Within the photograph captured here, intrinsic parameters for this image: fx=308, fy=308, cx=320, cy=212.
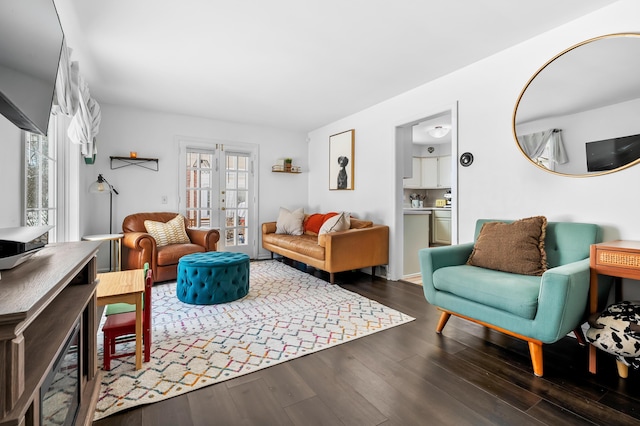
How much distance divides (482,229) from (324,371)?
175 cm

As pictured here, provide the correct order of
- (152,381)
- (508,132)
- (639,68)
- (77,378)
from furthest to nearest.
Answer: (508,132), (639,68), (152,381), (77,378)

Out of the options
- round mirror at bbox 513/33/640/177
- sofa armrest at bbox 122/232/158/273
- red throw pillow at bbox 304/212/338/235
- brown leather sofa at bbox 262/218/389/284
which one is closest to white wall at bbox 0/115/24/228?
sofa armrest at bbox 122/232/158/273

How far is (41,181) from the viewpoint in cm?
262

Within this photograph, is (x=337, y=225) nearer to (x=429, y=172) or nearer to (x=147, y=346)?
(x=147, y=346)

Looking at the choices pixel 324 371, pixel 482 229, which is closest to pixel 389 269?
pixel 482 229

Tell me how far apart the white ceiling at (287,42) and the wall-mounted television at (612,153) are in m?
0.97

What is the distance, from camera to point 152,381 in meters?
1.76

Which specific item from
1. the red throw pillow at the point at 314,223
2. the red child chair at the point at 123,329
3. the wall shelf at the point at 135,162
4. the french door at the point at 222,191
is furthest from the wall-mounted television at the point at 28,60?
the red throw pillow at the point at 314,223

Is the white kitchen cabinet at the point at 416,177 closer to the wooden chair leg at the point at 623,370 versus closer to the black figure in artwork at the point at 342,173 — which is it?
the black figure in artwork at the point at 342,173

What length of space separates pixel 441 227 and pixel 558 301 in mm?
5525

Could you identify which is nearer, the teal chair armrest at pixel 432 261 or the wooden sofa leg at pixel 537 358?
the wooden sofa leg at pixel 537 358

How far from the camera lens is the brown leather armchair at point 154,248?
12.0 ft

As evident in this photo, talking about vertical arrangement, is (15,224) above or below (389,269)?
above

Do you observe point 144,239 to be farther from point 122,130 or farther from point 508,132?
point 508,132
